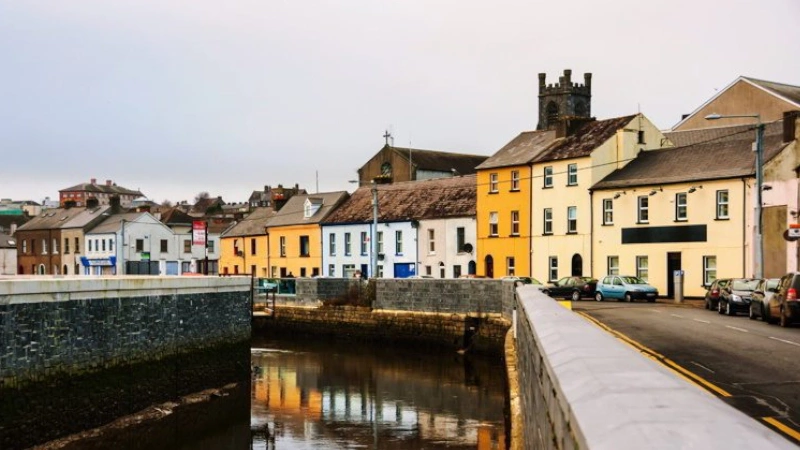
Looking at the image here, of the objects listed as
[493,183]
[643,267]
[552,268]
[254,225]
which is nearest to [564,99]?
[254,225]

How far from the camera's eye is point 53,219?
84812mm

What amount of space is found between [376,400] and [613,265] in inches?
974

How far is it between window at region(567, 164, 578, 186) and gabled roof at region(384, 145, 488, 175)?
29.4 meters

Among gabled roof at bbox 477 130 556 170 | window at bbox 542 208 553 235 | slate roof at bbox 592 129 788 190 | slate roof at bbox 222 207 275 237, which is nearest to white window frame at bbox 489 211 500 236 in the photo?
gabled roof at bbox 477 130 556 170

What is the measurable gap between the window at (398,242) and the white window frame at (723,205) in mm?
23217

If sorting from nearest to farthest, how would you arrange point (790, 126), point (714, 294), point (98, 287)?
point (98, 287)
point (714, 294)
point (790, 126)

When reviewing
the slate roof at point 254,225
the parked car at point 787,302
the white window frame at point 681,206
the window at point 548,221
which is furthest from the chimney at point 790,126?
the slate roof at point 254,225

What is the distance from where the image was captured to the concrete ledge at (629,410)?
279cm

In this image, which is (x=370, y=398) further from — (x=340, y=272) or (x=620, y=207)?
(x=340, y=272)

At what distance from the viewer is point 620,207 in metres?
47.4

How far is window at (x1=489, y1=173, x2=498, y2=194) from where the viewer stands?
55750 millimetres

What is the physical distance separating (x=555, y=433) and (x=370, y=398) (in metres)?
21.8

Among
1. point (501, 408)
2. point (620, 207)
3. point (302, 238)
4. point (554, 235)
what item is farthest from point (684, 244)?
point (302, 238)

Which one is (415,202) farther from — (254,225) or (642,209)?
(642,209)
